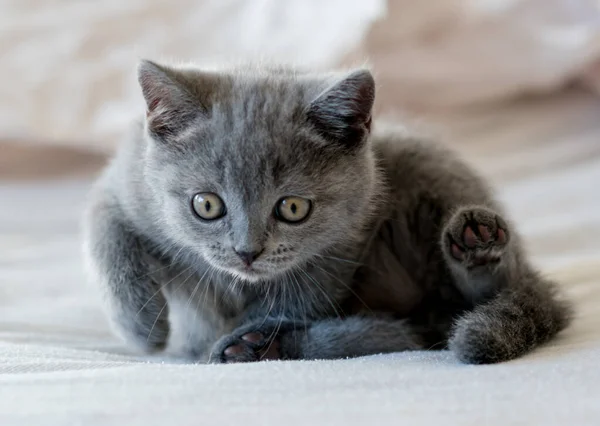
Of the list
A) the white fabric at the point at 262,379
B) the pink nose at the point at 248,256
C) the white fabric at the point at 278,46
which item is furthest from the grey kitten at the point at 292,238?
the white fabric at the point at 278,46

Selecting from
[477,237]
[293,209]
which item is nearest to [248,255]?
[293,209]

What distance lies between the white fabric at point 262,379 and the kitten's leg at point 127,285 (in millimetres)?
60

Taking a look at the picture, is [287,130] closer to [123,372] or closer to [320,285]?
[320,285]

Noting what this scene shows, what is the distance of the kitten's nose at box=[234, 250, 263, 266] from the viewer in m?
1.19

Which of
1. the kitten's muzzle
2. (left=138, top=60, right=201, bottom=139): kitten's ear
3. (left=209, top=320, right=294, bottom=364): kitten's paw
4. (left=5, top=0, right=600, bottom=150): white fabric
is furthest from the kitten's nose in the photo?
(left=5, top=0, right=600, bottom=150): white fabric

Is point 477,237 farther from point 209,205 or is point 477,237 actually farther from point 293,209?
point 209,205

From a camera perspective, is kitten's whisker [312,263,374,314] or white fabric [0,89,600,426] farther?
kitten's whisker [312,263,374,314]

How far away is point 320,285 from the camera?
1.35 m

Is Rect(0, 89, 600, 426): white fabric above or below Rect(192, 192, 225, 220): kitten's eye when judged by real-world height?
below

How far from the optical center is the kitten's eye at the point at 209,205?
4.03ft

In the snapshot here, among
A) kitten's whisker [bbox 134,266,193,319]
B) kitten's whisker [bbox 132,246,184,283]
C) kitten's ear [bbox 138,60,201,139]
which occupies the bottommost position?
kitten's whisker [bbox 134,266,193,319]

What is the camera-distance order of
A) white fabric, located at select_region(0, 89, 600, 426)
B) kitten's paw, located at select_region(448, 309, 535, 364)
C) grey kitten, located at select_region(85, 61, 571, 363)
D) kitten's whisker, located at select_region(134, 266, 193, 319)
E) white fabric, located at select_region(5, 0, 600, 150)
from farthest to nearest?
white fabric, located at select_region(5, 0, 600, 150) < kitten's whisker, located at select_region(134, 266, 193, 319) < grey kitten, located at select_region(85, 61, 571, 363) < kitten's paw, located at select_region(448, 309, 535, 364) < white fabric, located at select_region(0, 89, 600, 426)

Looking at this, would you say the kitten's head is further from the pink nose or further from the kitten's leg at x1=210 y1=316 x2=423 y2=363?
the kitten's leg at x1=210 y1=316 x2=423 y2=363

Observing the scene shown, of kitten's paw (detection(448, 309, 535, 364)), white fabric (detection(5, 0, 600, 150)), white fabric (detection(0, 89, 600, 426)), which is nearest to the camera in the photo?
white fabric (detection(0, 89, 600, 426))
